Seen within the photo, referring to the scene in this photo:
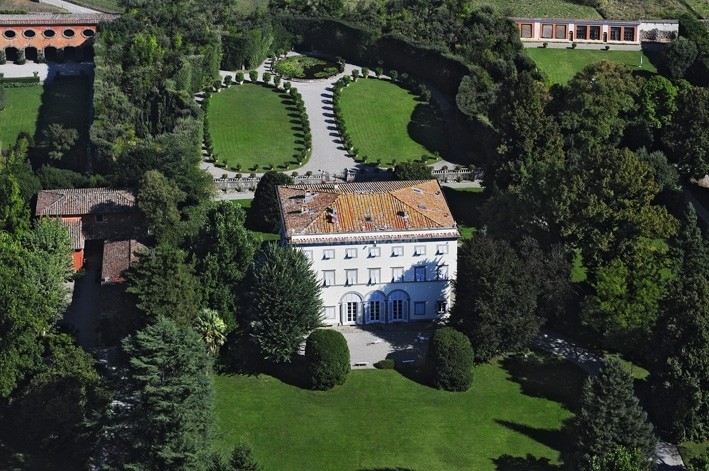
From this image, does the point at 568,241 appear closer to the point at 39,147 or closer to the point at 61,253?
the point at 61,253

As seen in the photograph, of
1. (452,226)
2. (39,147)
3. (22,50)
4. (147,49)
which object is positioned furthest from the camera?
(22,50)

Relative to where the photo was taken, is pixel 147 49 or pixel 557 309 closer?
pixel 557 309

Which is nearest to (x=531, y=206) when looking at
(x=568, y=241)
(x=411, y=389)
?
(x=568, y=241)

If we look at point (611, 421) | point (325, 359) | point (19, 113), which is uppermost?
point (611, 421)

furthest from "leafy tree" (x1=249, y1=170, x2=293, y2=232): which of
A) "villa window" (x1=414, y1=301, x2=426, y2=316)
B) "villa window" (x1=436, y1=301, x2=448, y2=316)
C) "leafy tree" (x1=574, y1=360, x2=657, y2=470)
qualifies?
"leafy tree" (x1=574, y1=360, x2=657, y2=470)

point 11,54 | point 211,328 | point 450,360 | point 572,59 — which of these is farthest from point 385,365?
point 11,54

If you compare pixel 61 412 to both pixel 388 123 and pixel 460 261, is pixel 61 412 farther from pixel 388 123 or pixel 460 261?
pixel 388 123
